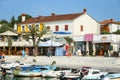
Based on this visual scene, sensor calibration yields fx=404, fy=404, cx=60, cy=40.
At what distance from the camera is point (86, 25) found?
81.4m

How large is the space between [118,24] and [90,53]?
31.4m

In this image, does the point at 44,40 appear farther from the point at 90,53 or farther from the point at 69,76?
the point at 69,76

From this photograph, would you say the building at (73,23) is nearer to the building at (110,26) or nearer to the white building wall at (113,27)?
the building at (110,26)

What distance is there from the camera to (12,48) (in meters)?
80.3

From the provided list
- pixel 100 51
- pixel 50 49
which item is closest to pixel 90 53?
pixel 100 51

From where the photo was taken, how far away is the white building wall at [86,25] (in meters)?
79.1

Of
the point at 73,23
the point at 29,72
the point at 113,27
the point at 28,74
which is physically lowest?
the point at 28,74

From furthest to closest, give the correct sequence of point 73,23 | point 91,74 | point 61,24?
1. point 61,24
2. point 73,23
3. point 91,74

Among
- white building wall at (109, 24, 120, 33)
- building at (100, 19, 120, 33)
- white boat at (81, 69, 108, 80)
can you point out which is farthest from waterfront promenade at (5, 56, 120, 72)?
white building wall at (109, 24, 120, 33)

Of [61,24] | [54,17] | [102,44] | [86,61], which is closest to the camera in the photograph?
[86,61]

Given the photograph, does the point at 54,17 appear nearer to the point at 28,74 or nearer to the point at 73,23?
the point at 73,23

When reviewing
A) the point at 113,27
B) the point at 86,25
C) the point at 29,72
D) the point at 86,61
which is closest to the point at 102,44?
the point at 86,61

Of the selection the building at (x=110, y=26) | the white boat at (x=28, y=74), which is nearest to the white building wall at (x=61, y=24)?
the building at (x=110, y=26)

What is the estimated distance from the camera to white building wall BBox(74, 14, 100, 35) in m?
79.1
